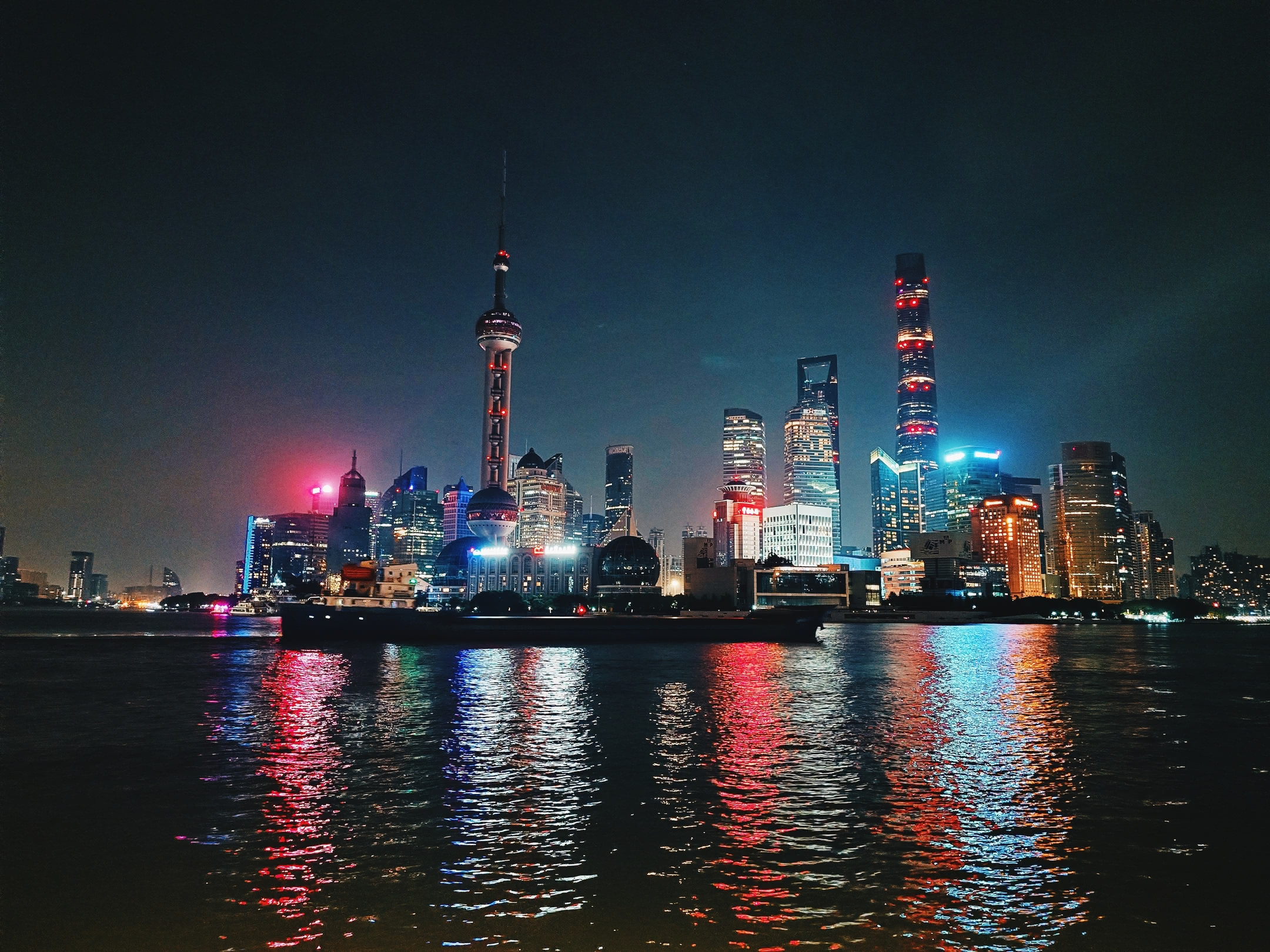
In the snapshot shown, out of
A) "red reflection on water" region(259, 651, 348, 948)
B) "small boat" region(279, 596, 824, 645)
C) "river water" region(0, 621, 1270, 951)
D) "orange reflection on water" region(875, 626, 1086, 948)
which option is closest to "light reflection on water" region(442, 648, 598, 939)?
"river water" region(0, 621, 1270, 951)

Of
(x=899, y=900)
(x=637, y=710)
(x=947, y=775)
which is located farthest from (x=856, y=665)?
(x=899, y=900)

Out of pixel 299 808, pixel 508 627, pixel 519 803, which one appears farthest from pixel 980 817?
pixel 508 627

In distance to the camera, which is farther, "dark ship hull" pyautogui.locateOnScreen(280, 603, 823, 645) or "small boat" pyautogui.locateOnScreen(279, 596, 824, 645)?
"small boat" pyautogui.locateOnScreen(279, 596, 824, 645)

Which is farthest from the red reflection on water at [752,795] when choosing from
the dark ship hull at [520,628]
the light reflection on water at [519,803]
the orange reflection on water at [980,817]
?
the dark ship hull at [520,628]

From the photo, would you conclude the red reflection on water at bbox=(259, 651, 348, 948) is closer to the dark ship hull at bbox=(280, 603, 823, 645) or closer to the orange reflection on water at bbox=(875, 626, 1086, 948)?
the orange reflection on water at bbox=(875, 626, 1086, 948)

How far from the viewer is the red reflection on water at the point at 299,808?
13.2m

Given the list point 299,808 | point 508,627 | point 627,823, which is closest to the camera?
point 627,823

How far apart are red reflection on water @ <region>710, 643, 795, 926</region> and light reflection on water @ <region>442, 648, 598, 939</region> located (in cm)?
297

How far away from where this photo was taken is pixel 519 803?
66.0ft

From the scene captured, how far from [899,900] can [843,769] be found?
11495 mm

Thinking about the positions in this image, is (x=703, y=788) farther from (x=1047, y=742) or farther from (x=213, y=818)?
(x=1047, y=742)

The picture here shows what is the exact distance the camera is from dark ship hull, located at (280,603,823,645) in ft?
362

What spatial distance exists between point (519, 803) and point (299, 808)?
5.50m

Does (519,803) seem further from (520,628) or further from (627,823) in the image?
(520,628)
